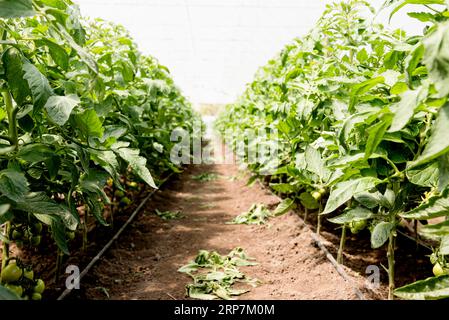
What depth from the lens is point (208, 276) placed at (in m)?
2.56

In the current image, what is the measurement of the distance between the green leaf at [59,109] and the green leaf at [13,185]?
0.21 metres

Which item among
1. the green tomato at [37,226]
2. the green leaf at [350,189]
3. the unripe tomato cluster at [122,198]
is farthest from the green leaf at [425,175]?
the unripe tomato cluster at [122,198]

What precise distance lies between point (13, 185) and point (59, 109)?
11.5 inches

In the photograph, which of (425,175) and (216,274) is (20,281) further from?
(425,175)

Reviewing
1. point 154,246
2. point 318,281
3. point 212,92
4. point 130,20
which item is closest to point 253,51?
point 130,20

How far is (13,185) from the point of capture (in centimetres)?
114

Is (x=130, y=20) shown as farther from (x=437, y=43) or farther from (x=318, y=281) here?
(x=437, y=43)

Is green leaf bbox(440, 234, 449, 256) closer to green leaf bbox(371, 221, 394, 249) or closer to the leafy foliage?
green leaf bbox(371, 221, 394, 249)

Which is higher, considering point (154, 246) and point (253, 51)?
point (253, 51)

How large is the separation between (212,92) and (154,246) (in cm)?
1766

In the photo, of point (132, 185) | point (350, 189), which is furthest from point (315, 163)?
point (132, 185)

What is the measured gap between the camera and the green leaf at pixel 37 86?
1.18 meters

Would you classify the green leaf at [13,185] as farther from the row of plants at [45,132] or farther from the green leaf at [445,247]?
the green leaf at [445,247]

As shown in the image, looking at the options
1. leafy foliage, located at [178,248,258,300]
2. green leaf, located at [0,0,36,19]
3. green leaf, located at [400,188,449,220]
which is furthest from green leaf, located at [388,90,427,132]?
leafy foliage, located at [178,248,258,300]
